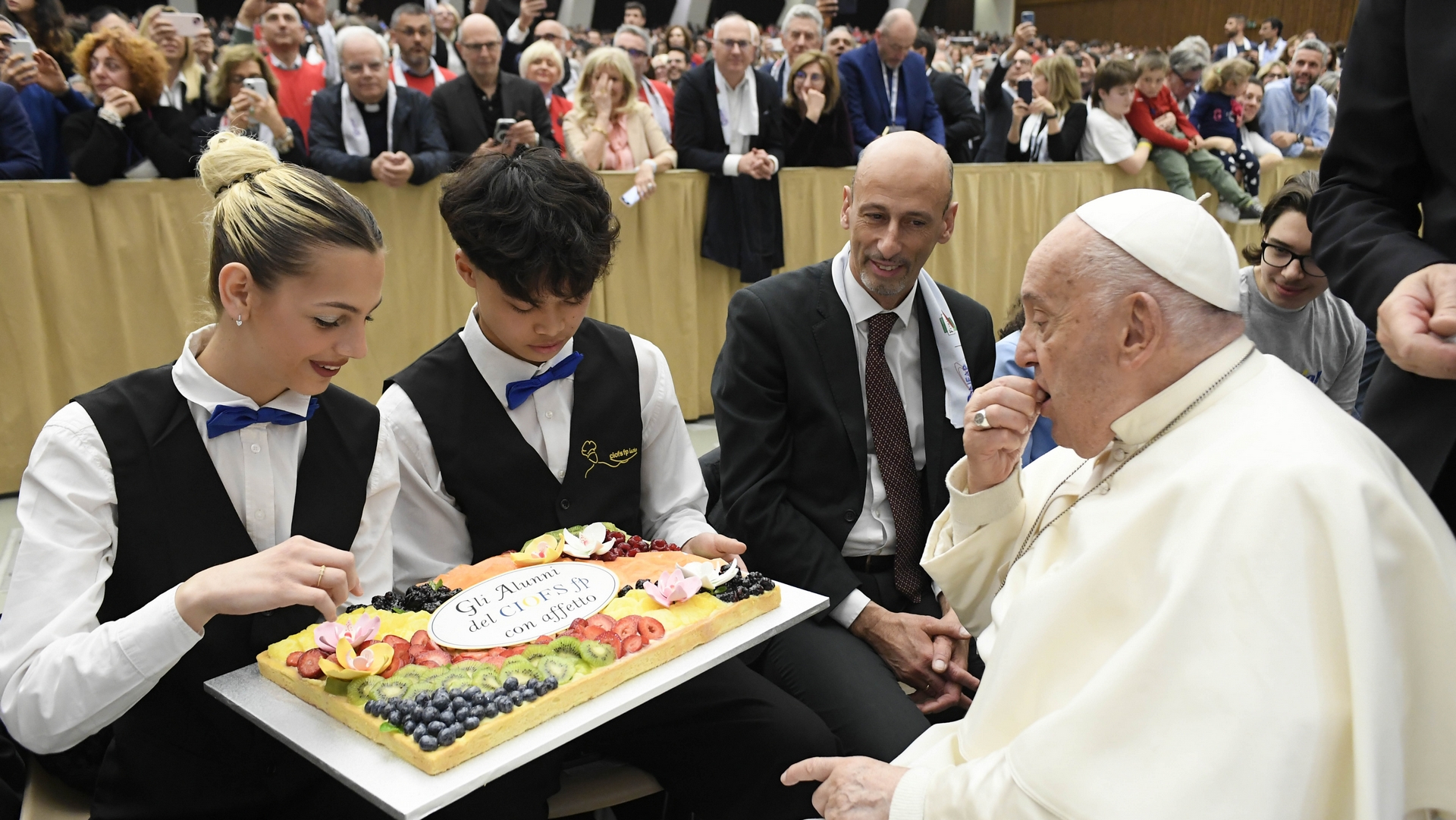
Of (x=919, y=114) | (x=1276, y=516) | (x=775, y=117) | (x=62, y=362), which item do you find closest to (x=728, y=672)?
(x=1276, y=516)

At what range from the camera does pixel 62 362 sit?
5.23 meters

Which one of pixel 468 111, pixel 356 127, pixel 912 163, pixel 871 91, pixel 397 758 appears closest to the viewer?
pixel 397 758

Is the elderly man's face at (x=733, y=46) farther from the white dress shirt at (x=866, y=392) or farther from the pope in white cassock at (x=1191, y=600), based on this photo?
the pope in white cassock at (x=1191, y=600)

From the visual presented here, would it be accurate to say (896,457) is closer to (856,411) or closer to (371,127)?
(856,411)

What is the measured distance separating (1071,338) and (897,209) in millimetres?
1235

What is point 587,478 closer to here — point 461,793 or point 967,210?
point 461,793

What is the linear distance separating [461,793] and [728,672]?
1.03m

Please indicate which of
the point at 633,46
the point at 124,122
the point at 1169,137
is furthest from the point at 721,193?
the point at 1169,137

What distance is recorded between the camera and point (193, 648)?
1914 mm

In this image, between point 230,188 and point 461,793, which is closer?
point 461,793

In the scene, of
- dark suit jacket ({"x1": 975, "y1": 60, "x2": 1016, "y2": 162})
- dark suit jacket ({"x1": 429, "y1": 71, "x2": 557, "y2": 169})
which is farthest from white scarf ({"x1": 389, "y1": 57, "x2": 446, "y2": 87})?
dark suit jacket ({"x1": 975, "y1": 60, "x2": 1016, "y2": 162})

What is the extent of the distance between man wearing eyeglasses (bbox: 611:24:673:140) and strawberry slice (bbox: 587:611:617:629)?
5.55 metres

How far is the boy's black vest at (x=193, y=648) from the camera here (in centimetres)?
189

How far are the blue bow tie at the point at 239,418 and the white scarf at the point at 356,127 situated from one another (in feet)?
14.0
